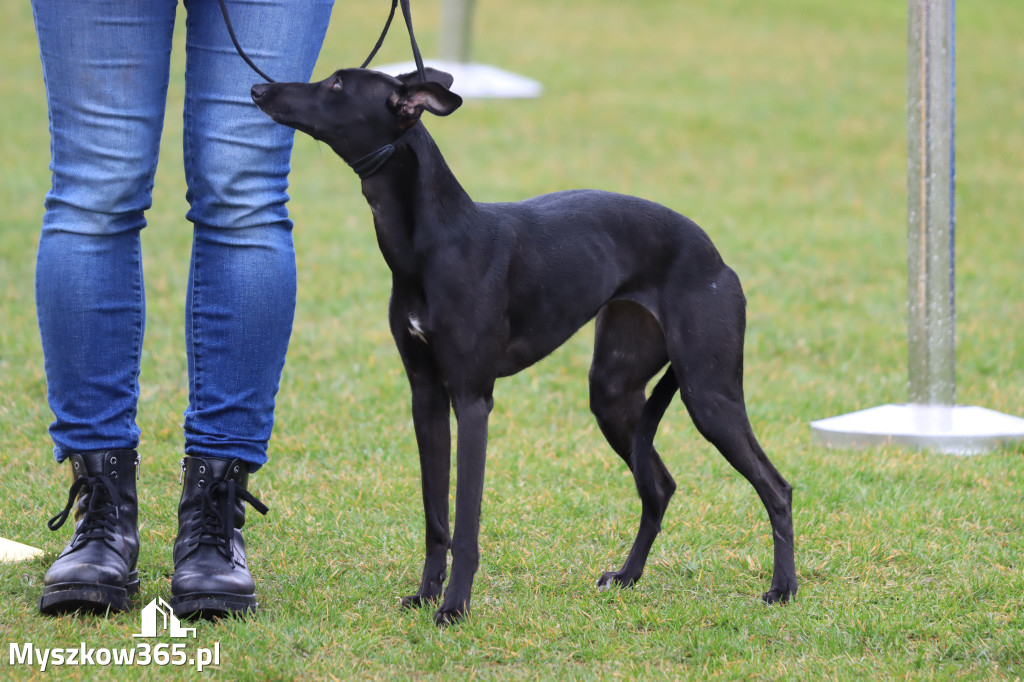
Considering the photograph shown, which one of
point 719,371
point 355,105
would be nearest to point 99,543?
point 355,105

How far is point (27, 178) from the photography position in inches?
386

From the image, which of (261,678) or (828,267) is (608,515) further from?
(828,267)

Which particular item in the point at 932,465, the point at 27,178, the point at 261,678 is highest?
the point at 261,678

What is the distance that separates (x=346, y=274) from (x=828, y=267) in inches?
125

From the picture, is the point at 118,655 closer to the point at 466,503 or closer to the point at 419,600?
the point at 419,600

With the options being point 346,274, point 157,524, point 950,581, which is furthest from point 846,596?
point 346,274

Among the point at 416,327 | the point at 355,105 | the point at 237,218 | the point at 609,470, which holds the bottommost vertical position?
the point at 609,470

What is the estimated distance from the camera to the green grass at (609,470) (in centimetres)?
276

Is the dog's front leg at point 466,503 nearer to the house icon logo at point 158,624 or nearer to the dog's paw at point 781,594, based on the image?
the house icon logo at point 158,624

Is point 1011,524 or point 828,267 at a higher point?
point 1011,524

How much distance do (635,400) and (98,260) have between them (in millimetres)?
1449

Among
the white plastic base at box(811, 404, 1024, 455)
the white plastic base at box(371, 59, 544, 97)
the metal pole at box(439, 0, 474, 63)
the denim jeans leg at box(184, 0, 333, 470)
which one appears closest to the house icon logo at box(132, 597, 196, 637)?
the denim jeans leg at box(184, 0, 333, 470)

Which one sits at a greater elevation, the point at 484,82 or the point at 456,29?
the point at 456,29

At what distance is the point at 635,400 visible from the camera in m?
3.32
